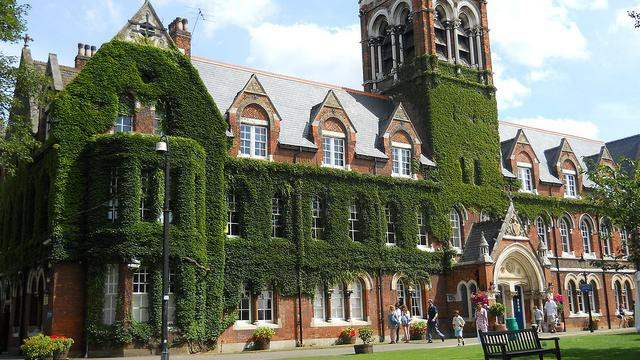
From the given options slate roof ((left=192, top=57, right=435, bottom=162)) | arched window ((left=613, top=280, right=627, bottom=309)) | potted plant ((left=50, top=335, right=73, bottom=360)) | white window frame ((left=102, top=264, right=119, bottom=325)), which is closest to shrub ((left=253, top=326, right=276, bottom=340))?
white window frame ((left=102, top=264, right=119, bottom=325))

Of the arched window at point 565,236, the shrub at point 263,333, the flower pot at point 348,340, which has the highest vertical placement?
the arched window at point 565,236

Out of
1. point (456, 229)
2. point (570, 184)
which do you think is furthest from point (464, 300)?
point (570, 184)

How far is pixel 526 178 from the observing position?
159 feet

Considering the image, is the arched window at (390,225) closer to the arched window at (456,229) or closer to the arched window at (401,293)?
the arched window at (401,293)

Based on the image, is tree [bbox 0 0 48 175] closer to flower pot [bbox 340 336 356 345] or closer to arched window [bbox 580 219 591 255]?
flower pot [bbox 340 336 356 345]

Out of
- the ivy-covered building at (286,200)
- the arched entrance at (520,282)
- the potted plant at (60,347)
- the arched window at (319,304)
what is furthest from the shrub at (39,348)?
the arched entrance at (520,282)

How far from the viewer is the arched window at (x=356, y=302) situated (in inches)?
1464

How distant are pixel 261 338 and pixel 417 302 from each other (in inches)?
441

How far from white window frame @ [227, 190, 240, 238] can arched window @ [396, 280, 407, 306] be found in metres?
10.5

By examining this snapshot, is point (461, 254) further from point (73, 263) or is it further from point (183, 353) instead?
point (73, 263)

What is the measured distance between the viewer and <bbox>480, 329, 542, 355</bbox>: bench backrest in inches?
665

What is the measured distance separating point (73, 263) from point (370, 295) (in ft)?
52.4

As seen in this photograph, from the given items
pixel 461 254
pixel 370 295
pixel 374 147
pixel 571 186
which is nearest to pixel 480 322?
pixel 370 295

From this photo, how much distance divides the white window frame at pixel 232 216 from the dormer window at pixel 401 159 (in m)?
10.9
